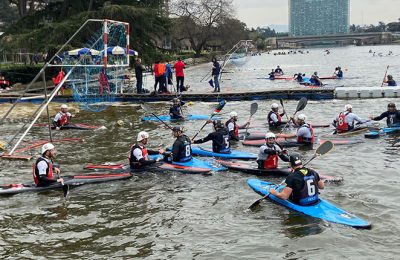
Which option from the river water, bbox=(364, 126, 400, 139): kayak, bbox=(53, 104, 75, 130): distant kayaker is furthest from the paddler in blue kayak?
bbox=(53, 104, 75, 130): distant kayaker

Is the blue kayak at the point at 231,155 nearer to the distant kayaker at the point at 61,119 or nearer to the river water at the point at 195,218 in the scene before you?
the river water at the point at 195,218

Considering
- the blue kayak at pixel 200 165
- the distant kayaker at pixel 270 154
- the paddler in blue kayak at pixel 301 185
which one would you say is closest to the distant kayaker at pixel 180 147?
the blue kayak at pixel 200 165

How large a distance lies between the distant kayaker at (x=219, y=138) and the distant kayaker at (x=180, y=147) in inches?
52.3

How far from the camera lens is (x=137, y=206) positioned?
12.1 m

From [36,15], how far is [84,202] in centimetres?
3341

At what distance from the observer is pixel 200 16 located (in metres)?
96.8

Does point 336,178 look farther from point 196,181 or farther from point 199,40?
point 199,40

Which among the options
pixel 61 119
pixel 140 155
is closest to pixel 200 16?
pixel 61 119

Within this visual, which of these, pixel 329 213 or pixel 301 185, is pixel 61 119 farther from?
pixel 329 213

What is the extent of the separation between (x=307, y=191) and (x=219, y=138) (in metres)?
5.63

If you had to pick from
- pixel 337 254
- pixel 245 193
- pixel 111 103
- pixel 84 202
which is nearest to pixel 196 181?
pixel 245 193

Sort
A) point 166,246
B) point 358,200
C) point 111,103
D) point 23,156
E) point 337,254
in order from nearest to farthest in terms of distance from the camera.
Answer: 1. point 337,254
2. point 166,246
3. point 358,200
4. point 23,156
5. point 111,103

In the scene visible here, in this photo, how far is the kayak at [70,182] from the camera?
42.5ft

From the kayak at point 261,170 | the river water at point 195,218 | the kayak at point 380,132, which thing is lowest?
the river water at point 195,218
